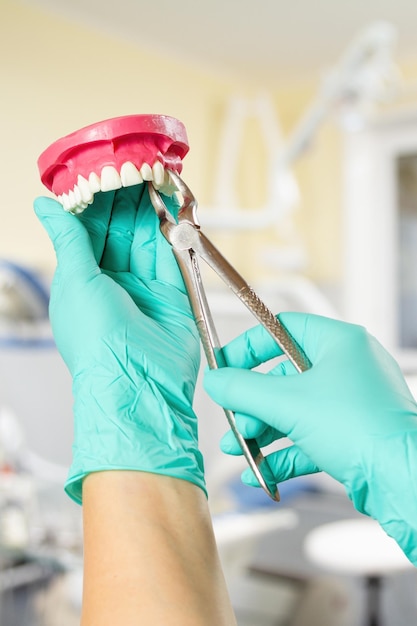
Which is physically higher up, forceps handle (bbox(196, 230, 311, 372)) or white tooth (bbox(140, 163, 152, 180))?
white tooth (bbox(140, 163, 152, 180))

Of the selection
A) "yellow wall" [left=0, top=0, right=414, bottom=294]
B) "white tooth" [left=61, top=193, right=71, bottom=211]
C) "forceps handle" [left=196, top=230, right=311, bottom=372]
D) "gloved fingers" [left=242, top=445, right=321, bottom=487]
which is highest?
"yellow wall" [left=0, top=0, right=414, bottom=294]

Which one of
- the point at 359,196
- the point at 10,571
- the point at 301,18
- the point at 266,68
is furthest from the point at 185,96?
the point at 10,571

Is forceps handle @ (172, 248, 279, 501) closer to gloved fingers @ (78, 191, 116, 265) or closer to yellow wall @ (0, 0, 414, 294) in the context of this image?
gloved fingers @ (78, 191, 116, 265)

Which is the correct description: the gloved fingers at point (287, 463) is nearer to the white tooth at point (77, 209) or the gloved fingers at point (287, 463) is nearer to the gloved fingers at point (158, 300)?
the gloved fingers at point (158, 300)

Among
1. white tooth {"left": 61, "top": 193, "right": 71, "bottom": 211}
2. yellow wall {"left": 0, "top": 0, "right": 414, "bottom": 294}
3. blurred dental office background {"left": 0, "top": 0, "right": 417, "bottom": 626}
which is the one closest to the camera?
white tooth {"left": 61, "top": 193, "right": 71, "bottom": 211}

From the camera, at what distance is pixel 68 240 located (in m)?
0.85

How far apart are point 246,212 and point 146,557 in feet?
7.34

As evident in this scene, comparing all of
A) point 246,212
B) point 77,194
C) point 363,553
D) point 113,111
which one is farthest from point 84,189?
point 113,111

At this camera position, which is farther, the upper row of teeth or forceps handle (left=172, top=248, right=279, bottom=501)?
the upper row of teeth

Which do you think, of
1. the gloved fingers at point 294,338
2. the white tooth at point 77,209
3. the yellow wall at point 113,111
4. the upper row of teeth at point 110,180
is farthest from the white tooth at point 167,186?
the yellow wall at point 113,111

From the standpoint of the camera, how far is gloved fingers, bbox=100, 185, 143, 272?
0.94 m

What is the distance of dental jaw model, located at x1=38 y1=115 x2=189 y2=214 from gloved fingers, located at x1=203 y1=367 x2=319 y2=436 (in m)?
0.27

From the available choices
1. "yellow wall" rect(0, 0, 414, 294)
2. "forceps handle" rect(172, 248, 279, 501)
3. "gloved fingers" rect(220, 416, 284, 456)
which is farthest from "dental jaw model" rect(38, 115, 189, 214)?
"yellow wall" rect(0, 0, 414, 294)

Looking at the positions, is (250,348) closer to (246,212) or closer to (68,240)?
(68,240)
